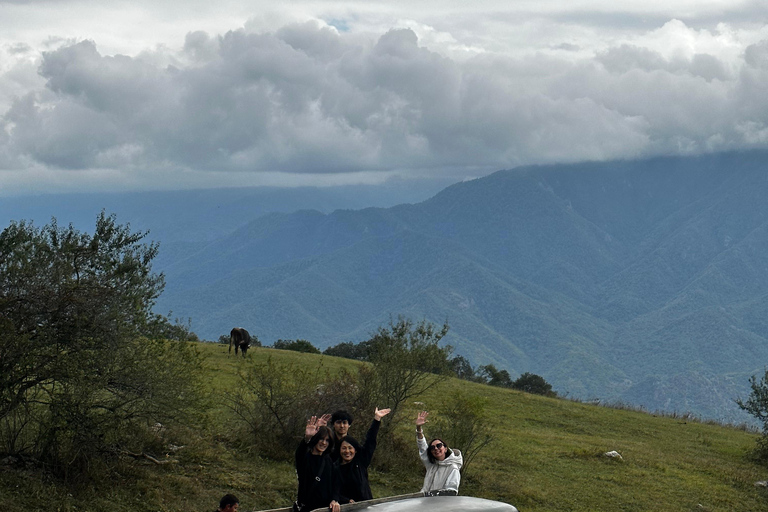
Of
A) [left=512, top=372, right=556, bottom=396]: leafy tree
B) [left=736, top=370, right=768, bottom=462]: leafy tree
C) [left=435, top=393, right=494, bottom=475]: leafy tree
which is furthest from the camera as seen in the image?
[left=512, top=372, right=556, bottom=396]: leafy tree

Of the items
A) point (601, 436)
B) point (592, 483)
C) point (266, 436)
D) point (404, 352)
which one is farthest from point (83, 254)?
point (601, 436)

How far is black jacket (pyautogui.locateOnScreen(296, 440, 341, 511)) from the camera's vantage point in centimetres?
A: 1249

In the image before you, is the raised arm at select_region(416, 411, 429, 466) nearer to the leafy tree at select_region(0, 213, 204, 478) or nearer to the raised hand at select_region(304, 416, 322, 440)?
the raised hand at select_region(304, 416, 322, 440)

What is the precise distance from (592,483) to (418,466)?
6448 millimetres

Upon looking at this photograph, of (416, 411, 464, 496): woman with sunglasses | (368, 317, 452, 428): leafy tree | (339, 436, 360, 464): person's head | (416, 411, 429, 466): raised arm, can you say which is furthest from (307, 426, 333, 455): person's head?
(368, 317, 452, 428): leafy tree

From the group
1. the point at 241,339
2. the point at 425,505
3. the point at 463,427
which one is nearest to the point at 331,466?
the point at 425,505

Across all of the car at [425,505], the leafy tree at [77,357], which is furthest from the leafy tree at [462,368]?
the car at [425,505]

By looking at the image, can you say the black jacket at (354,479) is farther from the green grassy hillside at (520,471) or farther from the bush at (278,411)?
the bush at (278,411)

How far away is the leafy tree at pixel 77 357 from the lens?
15.8 metres

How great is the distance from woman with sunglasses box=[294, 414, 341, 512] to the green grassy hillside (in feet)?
20.5

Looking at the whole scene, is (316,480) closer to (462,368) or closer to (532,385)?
(532,385)

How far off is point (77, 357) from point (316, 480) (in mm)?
6397

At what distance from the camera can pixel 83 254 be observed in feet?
60.8

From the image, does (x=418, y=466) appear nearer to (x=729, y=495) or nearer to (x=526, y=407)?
(x=729, y=495)
